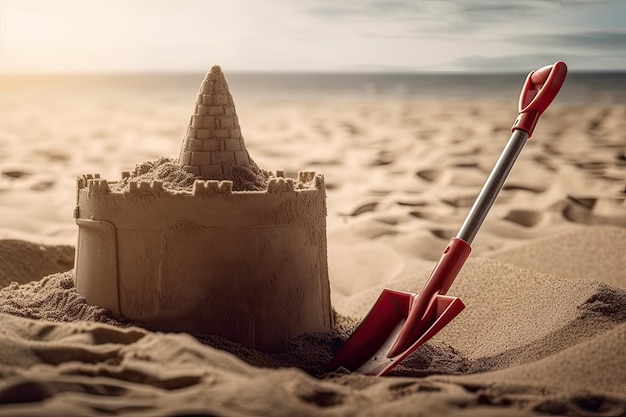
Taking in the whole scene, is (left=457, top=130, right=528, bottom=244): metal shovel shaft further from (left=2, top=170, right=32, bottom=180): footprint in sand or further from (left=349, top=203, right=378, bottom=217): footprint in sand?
(left=2, top=170, right=32, bottom=180): footprint in sand

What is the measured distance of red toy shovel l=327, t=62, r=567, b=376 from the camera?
6.53 feet

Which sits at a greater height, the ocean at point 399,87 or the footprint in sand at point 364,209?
the ocean at point 399,87

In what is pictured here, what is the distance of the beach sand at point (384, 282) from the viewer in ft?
4.12

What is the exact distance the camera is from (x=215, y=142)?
2.07 m

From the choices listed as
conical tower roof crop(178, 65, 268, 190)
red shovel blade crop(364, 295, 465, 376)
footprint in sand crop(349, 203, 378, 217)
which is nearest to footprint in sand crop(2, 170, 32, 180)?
footprint in sand crop(349, 203, 378, 217)

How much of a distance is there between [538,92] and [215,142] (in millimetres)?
901

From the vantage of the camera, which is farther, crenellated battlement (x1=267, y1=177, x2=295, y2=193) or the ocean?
the ocean

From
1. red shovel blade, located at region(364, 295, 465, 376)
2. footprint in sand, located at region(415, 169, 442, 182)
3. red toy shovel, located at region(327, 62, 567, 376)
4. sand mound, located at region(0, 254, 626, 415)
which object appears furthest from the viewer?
footprint in sand, located at region(415, 169, 442, 182)

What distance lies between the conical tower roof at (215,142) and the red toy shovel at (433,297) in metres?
0.50

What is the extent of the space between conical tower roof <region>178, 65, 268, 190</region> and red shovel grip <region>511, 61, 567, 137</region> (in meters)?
0.75

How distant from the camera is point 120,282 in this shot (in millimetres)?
1963

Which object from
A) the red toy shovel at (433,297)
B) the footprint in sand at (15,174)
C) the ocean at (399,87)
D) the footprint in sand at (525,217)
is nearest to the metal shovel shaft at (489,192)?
the red toy shovel at (433,297)

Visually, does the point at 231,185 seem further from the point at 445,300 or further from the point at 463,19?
the point at 463,19

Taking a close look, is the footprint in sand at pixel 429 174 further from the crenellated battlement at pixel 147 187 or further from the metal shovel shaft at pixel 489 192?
the crenellated battlement at pixel 147 187
